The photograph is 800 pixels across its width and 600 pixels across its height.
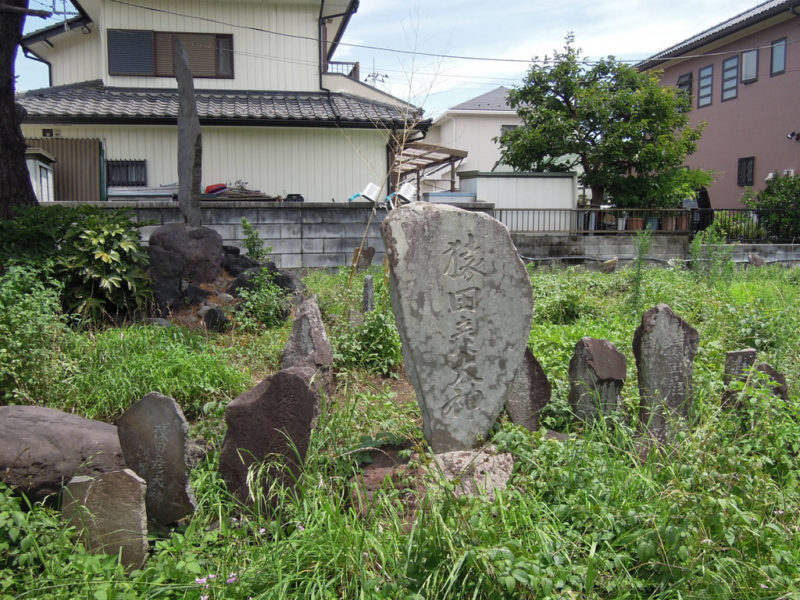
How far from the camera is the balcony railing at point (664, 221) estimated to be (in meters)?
15.3

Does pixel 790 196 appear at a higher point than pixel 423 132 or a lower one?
lower

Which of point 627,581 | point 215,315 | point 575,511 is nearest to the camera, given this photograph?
point 627,581

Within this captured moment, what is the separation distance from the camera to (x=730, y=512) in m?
2.69

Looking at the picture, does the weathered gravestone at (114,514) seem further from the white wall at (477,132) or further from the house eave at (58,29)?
the white wall at (477,132)

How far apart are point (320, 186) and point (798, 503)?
13174mm

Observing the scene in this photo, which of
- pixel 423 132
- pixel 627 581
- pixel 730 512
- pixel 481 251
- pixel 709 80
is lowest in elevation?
pixel 627 581

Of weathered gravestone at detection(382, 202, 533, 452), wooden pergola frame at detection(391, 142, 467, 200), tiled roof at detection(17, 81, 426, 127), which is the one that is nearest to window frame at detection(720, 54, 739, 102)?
wooden pergola frame at detection(391, 142, 467, 200)

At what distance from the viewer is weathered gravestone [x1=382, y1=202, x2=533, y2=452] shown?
3561mm

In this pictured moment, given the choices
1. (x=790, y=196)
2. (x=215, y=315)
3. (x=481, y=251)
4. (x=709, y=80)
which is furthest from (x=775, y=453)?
(x=709, y=80)

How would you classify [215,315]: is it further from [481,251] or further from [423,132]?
[423,132]

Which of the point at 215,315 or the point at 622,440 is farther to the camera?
the point at 215,315

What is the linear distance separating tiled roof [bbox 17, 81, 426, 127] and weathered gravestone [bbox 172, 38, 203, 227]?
3833mm

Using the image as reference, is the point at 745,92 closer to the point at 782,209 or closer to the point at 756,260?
the point at 782,209

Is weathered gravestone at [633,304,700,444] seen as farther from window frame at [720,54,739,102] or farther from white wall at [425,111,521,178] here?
white wall at [425,111,521,178]
